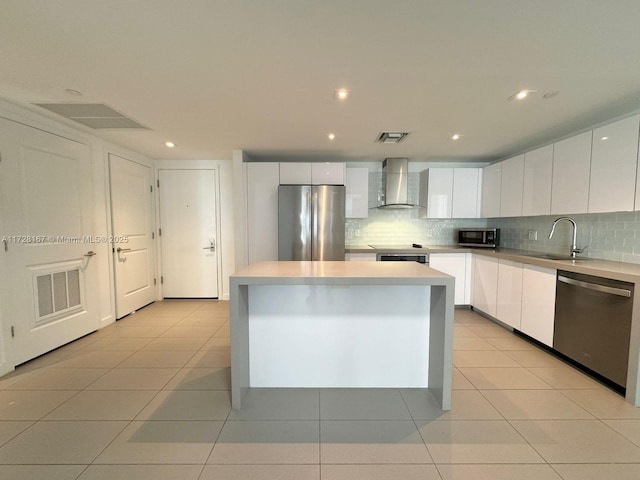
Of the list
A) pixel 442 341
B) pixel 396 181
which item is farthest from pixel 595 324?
pixel 396 181

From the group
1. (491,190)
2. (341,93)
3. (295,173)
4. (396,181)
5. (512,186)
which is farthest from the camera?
(396,181)

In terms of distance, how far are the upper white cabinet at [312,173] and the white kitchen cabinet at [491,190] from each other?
2.07m

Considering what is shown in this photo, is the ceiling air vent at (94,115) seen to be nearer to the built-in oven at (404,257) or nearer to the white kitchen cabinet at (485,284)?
the built-in oven at (404,257)

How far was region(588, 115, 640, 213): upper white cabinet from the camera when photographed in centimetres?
205

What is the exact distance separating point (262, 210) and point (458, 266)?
112 inches

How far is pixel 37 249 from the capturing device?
7.86 ft

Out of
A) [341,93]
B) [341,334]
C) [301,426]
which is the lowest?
[301,426]

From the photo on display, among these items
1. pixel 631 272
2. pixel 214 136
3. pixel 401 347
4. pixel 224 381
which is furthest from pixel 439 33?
pixel 224 381

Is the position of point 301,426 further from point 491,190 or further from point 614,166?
point 491,190

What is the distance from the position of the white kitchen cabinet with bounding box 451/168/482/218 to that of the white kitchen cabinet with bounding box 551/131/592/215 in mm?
1132

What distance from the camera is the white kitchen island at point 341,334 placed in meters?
1.91

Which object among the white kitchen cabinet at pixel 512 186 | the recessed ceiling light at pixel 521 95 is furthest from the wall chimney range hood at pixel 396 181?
the recessed ceiling light at pixel 521 95

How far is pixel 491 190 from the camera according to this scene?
12.1 ft

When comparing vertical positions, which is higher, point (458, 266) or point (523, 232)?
point (523, 232)
